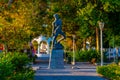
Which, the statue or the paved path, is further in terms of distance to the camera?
the statue

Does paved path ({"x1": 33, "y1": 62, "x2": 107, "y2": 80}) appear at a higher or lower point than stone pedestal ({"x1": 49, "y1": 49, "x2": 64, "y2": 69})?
lower

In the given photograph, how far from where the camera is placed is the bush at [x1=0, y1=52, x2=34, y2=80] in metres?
14.9

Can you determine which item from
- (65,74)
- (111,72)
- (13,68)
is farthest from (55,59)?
(13,68)

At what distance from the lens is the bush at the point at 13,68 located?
1494cm

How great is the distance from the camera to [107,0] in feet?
152

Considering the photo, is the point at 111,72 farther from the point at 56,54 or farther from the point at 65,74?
the point at 56,54

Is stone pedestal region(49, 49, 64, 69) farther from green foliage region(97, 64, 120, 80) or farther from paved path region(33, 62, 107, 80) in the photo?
green foliage region(97, 64, 120, 80)

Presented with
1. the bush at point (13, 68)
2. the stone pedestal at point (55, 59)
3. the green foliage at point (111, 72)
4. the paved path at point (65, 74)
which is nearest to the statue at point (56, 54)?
the stone pedestal at point (55, 59)

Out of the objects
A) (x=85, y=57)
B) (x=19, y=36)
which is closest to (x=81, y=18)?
(x=85, y=57)

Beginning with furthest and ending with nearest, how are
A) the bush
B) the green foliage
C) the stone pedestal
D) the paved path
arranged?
the stone pedestal
the paved path
the green foliage
the bush

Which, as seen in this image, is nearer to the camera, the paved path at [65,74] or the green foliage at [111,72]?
the green foliage at [111,72]

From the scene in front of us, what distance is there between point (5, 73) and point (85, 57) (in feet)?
126

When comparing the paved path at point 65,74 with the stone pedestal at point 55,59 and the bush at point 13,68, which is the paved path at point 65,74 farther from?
the bush at point 13,68

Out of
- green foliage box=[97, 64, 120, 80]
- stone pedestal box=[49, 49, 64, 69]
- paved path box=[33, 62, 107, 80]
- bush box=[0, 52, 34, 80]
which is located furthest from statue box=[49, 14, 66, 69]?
bush box=[0, 52, 34, 80]
